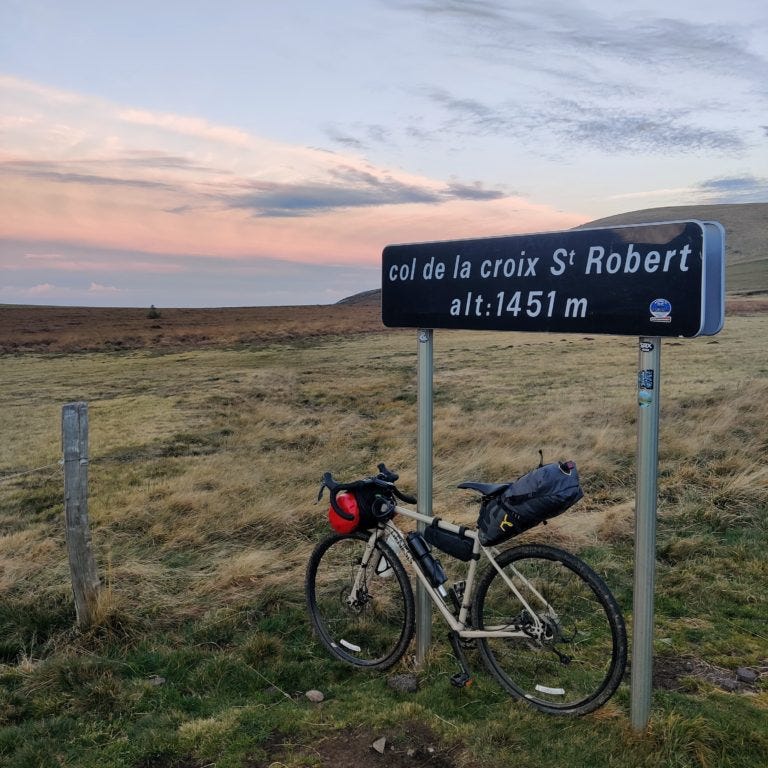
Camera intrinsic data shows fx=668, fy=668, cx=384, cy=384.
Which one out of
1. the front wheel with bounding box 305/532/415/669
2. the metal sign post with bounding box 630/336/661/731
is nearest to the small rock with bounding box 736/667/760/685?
the metal sign post with bounding box 630/336/661/731

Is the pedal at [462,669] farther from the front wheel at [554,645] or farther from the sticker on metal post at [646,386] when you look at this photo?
the sticker on metal post at [646,386]

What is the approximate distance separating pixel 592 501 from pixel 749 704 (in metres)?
4.57

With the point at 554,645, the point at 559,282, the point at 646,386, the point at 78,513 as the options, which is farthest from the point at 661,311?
the point at 78,513

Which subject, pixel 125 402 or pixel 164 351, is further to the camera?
pixel 164 351

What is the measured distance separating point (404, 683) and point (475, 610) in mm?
682

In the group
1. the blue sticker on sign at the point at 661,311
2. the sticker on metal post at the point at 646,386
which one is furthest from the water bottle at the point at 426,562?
the blue sticker on sign at the point at 661,311

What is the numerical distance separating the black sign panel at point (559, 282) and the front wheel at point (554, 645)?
129 cm

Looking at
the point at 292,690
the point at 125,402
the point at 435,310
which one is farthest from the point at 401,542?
the point at 125,402

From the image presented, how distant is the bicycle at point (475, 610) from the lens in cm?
375

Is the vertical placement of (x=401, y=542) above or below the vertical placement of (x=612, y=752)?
above

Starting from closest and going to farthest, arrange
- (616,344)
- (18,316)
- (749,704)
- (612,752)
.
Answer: (612,752)
(749,704)
(616,344)
(18,316)

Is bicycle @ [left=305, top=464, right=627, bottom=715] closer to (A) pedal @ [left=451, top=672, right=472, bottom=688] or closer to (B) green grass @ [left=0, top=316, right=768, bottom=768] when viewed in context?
(A) pedal @ [left=451, top=672, right=472, bottom=688]

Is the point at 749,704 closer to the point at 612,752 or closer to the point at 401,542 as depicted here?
the point at 612,752

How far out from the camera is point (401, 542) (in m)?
4.34
